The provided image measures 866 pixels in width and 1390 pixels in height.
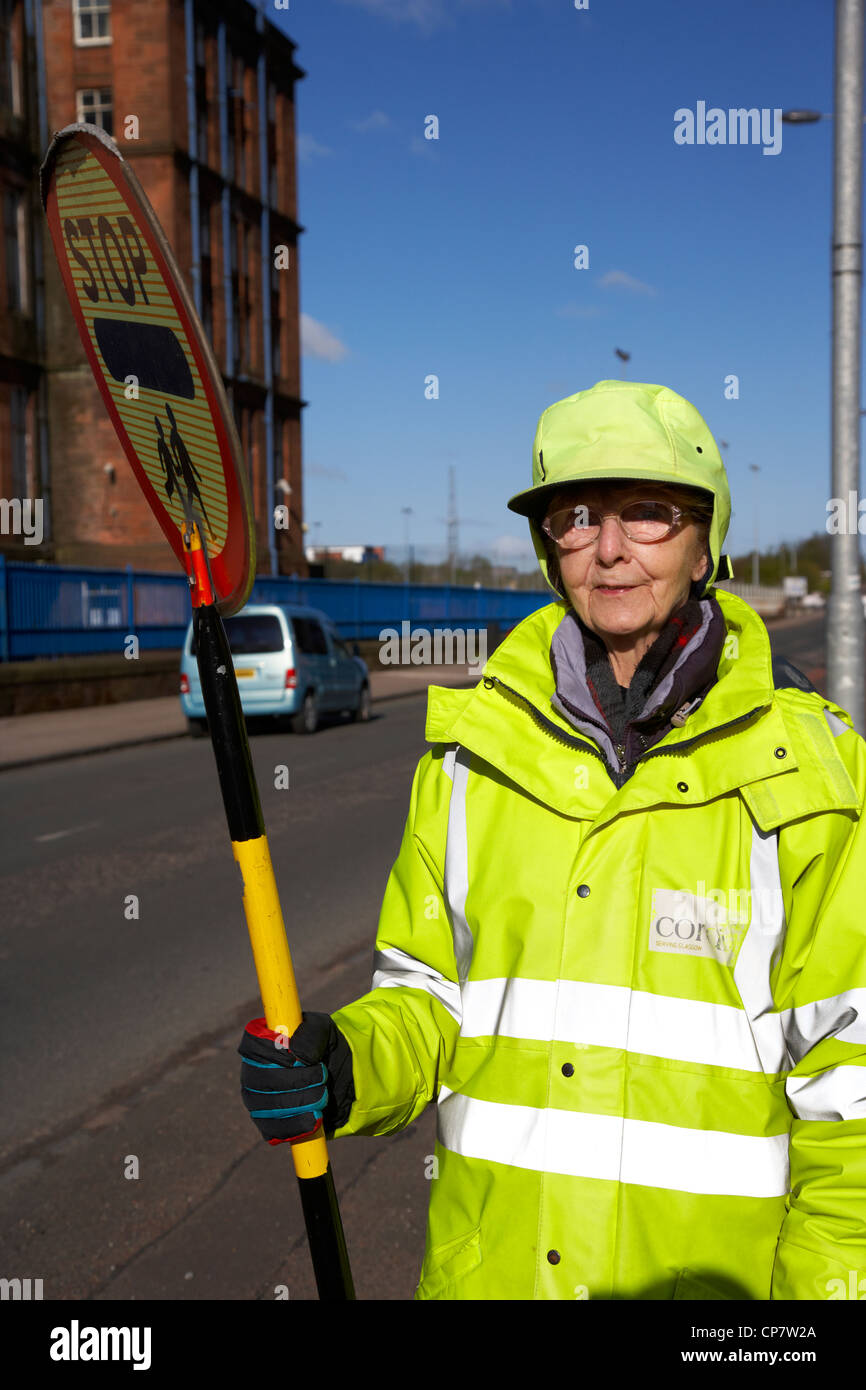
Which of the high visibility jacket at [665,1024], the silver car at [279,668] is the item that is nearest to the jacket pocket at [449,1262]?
the high visibility jacket at [665,1024]

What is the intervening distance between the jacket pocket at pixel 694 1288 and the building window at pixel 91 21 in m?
36.1

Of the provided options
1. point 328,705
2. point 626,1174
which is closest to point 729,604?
point 626,1174

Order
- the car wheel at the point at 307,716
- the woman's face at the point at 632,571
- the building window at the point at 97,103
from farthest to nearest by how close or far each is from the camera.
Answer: the building window at the point at 97,103 → the car wheel at the point at 307,716 → the woman's face at the point at 632,571

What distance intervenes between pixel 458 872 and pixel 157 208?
28.4m

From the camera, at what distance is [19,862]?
8.42 meters

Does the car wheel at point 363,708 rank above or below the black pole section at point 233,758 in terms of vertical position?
below

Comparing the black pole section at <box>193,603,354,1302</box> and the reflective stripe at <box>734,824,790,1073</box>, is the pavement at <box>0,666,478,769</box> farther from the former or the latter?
the reflective stripe at <box>734,824,790,1073</box>

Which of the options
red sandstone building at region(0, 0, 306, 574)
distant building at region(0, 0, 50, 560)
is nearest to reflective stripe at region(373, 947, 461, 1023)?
red sandstone building at region(0, 0, 306, 574)

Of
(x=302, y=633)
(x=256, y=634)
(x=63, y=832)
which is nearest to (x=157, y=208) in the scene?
(x=302, y=633)

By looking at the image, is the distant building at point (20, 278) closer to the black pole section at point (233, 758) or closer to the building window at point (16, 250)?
the building window at point (16, 250)

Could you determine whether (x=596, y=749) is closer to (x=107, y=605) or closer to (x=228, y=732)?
(x=228, y=732)

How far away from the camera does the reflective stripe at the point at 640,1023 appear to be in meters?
1.63

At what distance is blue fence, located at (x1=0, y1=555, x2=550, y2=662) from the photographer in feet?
63.8
